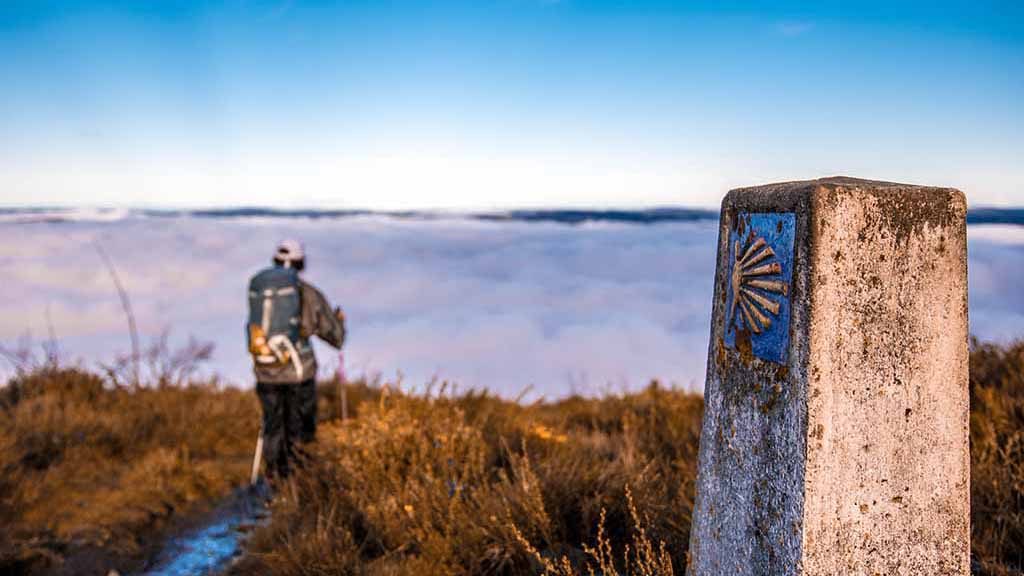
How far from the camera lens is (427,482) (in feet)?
14.3

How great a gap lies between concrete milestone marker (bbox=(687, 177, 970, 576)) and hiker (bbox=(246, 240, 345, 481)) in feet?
14.5

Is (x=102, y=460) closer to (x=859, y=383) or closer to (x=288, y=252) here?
(x=288, y=252)

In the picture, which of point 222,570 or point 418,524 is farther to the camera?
point 222,570

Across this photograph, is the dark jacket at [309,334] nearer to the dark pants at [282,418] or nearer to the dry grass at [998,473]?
the dark pants at [282,418]

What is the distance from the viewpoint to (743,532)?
2.21 metres

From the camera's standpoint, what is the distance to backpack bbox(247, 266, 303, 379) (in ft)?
18.5

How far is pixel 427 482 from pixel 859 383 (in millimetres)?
2996

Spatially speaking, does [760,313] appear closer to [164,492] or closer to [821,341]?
[821,341]

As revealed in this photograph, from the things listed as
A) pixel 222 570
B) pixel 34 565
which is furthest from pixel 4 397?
pixel 222 570

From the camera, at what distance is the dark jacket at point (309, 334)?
5.83 metres

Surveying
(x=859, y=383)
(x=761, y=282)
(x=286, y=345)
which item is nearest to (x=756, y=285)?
(x=761, y=282)

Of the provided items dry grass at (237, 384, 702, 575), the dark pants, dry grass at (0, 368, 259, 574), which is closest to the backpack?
the dark pants

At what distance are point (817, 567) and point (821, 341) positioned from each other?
641 millimetres

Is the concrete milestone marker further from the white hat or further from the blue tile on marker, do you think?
the white hat
